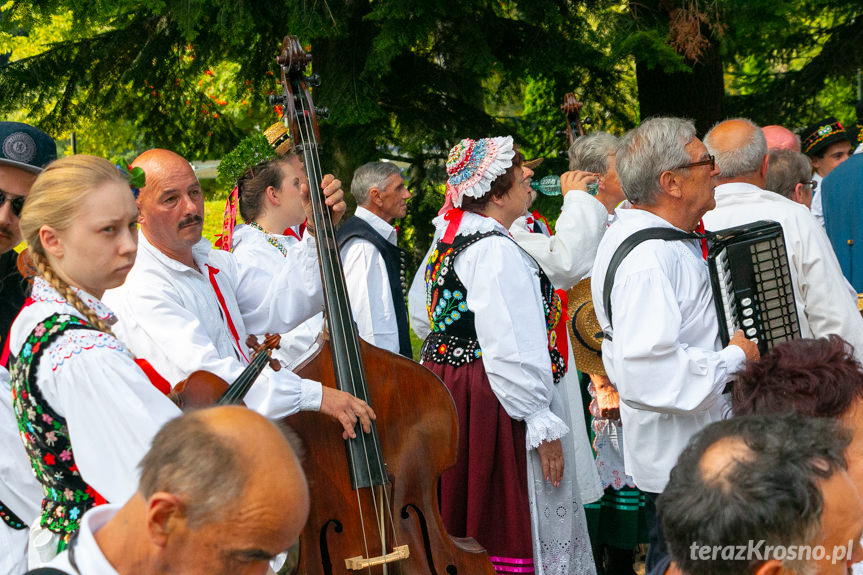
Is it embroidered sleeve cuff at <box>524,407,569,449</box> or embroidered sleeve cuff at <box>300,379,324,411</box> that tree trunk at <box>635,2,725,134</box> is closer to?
embroidered sleeve cuff at <box>524,407,569,449</box>

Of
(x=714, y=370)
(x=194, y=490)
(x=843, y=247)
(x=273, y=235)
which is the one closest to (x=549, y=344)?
(x=714, y=370)

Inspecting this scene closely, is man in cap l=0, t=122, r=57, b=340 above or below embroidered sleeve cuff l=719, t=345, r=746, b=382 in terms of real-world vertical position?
above

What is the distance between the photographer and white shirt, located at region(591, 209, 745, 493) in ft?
9.80

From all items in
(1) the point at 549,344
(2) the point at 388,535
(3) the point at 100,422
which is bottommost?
(2) the point at 388,535

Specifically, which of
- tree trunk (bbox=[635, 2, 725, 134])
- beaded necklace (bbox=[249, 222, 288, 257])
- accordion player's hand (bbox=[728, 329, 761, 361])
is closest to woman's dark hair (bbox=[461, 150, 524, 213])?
beaded necklace (bbox=[249, 222, 288, 257])

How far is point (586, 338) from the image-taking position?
4.77m

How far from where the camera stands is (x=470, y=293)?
3895 mm

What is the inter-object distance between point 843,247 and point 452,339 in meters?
2.47

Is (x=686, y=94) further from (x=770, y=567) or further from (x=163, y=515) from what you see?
(x=163, y=515)

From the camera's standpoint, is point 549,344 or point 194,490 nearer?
point 194,490

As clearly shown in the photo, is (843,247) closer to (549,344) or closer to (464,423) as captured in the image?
(549,344)

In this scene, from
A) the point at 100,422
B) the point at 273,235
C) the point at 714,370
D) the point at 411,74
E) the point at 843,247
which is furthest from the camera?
the point at 411,74

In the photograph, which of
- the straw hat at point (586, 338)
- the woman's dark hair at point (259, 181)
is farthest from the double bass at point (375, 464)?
the straw hat at point (586, 338)

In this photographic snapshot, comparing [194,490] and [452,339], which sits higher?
[452,339]
